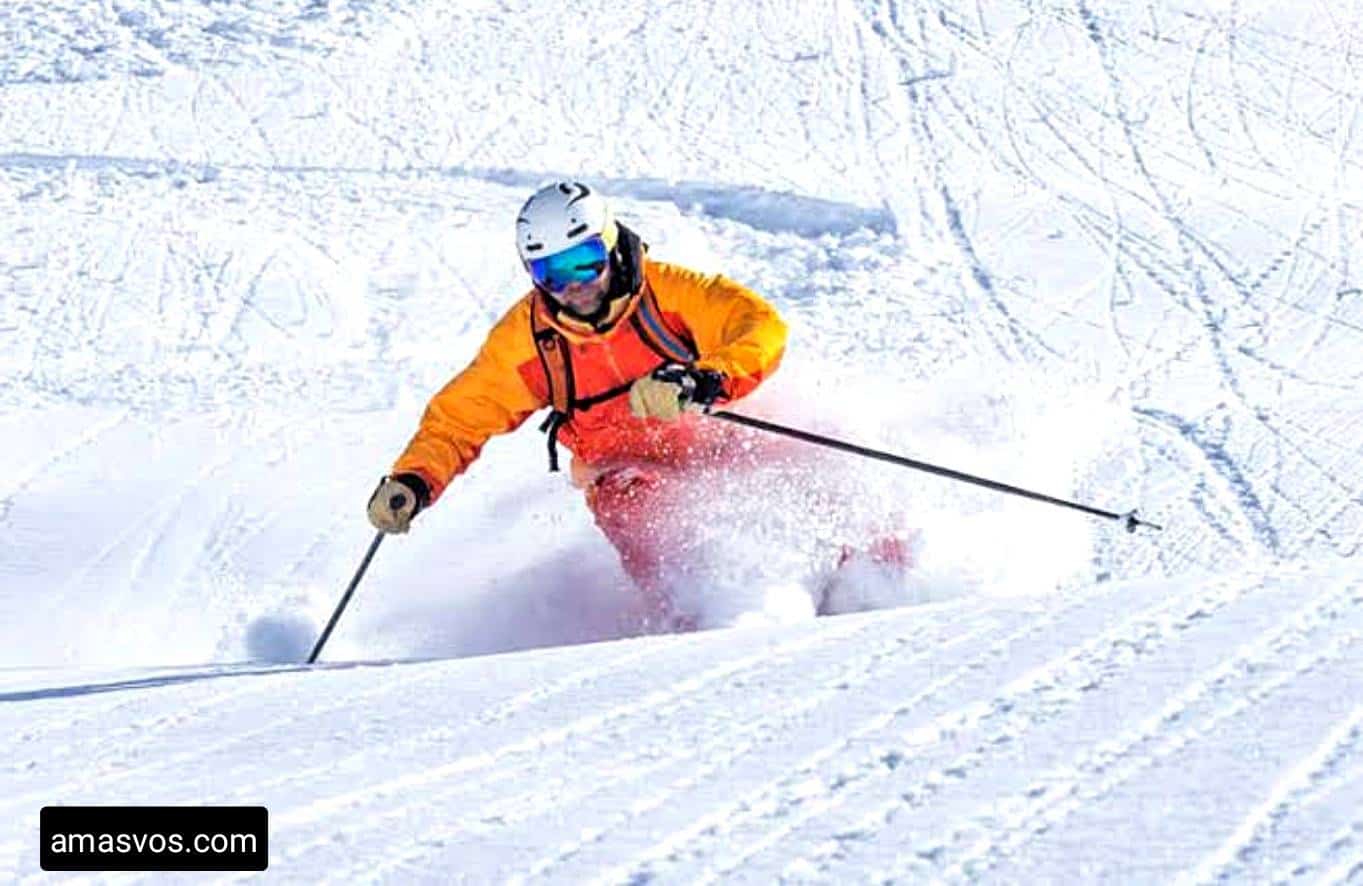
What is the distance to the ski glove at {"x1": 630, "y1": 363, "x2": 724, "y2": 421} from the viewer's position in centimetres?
596

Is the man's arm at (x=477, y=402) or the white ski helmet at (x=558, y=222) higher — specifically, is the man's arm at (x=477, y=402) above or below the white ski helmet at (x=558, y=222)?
below

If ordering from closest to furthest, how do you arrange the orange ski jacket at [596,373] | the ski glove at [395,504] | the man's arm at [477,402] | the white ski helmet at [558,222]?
the white ski helmet at [558,222] < the ski glove at [395,504] < the orange ski jacket at [596,373] < the man's arm at [477,402]

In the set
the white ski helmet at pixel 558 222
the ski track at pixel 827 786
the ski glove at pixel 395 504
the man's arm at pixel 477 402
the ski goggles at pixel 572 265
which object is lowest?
the ski track at pixel 827 786

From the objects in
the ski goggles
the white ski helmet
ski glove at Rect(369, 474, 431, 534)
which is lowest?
ski glove at Rect(369, 474, 431, 534)

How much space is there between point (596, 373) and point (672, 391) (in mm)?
794

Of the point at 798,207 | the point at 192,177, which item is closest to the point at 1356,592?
the point at 798,207

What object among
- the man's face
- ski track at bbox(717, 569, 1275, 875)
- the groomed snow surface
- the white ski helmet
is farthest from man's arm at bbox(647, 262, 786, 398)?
ski track at bbox(717, 569, 1275, 875)

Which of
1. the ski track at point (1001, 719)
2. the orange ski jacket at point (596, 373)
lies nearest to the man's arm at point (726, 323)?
the orange ski jacket at point (596, 373)

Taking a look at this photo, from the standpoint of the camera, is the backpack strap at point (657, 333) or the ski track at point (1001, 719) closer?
the ski track at point (1001, 719)

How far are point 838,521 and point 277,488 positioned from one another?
2.92 metres

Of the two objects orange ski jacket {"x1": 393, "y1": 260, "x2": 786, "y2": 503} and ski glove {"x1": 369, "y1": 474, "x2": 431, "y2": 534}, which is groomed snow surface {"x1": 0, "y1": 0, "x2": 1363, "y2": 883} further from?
ski glove {"x1": 369, "y1": 474, "x2": 431, "y2": 534}

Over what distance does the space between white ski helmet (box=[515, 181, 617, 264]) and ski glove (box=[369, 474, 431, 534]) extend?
32.1 inches

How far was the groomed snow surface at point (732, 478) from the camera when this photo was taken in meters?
3.61

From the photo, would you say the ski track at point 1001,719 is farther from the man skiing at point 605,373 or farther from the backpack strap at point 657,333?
the backpack strap at point 657,333
